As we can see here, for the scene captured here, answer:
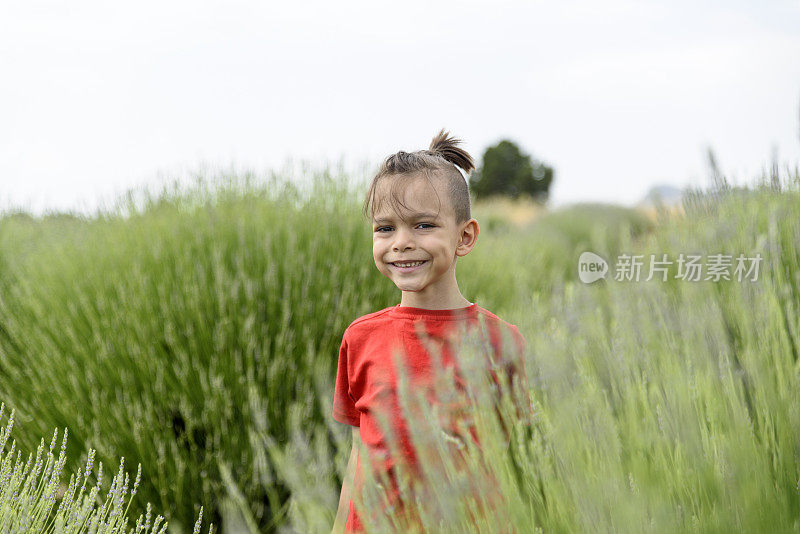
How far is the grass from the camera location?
1.39 m

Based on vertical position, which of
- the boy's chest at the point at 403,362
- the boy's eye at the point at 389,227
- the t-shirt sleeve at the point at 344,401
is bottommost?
the t-shirt sleeve at the point at 344,401

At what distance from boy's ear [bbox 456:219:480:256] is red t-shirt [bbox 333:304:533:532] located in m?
0.19

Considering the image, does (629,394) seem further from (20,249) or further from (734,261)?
(20,249)

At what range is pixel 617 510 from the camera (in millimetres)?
1226

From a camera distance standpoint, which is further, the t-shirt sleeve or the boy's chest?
the t-shirt sleeve

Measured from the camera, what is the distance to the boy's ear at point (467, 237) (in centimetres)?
213

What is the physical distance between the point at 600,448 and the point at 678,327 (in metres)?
0.80

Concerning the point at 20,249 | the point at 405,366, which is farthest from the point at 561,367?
the point at 20,249

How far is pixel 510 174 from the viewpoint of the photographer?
33.9 meters
